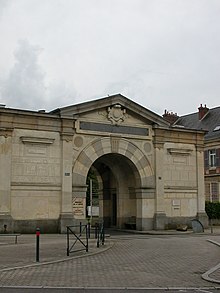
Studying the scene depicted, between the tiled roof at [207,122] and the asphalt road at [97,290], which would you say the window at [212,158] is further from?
the asphalt road at [97,290]

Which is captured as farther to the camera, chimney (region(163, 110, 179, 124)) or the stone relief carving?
chimney (region(163, 110, 179, 124))

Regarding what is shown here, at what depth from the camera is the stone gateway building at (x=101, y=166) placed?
2622 centimetres

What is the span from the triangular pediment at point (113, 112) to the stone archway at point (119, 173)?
131 centimetres

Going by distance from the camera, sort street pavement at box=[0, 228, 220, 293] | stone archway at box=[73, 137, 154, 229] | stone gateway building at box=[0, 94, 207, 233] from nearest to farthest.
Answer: street pavement at box=[0, 228, 220, 293]
stone gateway building at box=[0, 94, 207, 233]
stone archway at box=[73, 137, 154, 229]

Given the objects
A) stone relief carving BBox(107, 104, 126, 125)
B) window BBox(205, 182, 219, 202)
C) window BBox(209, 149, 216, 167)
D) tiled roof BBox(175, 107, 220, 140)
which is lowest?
window BBox(205, 182, 219, 202)

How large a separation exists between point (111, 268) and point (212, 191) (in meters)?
35.8

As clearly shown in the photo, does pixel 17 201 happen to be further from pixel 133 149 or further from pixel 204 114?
pixel 204 114

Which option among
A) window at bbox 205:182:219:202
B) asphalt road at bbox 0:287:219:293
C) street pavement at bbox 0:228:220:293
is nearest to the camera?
asphalt road at bbox 0:287:219:293

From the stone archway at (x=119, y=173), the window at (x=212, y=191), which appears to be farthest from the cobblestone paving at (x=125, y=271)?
the window at (x=212, y=191)

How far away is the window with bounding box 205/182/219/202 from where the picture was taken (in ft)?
155

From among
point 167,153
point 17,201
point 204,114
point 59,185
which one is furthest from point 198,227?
point 204,114

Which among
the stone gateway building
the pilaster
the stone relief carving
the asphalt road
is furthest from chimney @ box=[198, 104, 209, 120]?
the asphalt road

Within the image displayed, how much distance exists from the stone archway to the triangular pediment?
1305 mm

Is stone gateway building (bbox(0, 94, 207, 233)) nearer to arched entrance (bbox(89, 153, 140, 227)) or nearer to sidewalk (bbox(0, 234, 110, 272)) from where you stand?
arched entrance (bbox(89, 153, 140, 227))
